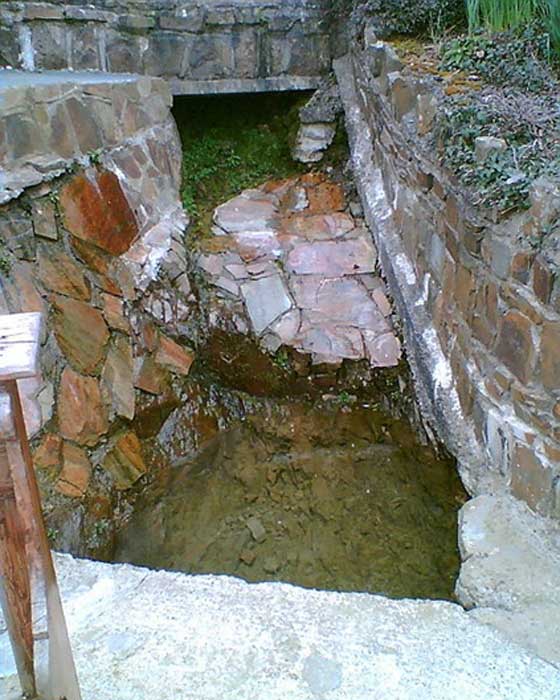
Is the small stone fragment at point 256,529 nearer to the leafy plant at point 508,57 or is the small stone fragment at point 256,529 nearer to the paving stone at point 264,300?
the paving stone at point 264,300

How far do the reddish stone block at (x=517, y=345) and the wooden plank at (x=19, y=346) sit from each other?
1.53m

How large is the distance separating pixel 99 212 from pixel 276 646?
2.13m

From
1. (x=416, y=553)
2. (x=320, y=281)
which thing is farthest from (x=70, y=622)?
(x=320, y=281)

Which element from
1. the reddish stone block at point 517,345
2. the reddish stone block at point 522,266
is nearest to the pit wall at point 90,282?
the reddish stone block at point 517,345

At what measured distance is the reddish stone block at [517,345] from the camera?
2.03 m

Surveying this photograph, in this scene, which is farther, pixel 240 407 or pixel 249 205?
pixel 249 205

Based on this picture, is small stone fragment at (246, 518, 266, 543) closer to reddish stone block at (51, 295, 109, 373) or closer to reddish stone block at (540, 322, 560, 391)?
reddish stone block at (51, 295, 109, 373)

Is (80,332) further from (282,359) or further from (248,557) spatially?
(248,557)

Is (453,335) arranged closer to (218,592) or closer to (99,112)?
(218,592)

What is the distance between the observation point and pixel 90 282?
2.95 metres

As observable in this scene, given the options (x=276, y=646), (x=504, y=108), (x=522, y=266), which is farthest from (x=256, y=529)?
(x=504, y=108)

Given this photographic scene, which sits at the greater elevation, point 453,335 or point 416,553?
point 453,335

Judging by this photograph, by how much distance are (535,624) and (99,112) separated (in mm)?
2794

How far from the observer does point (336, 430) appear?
327 centimetres
